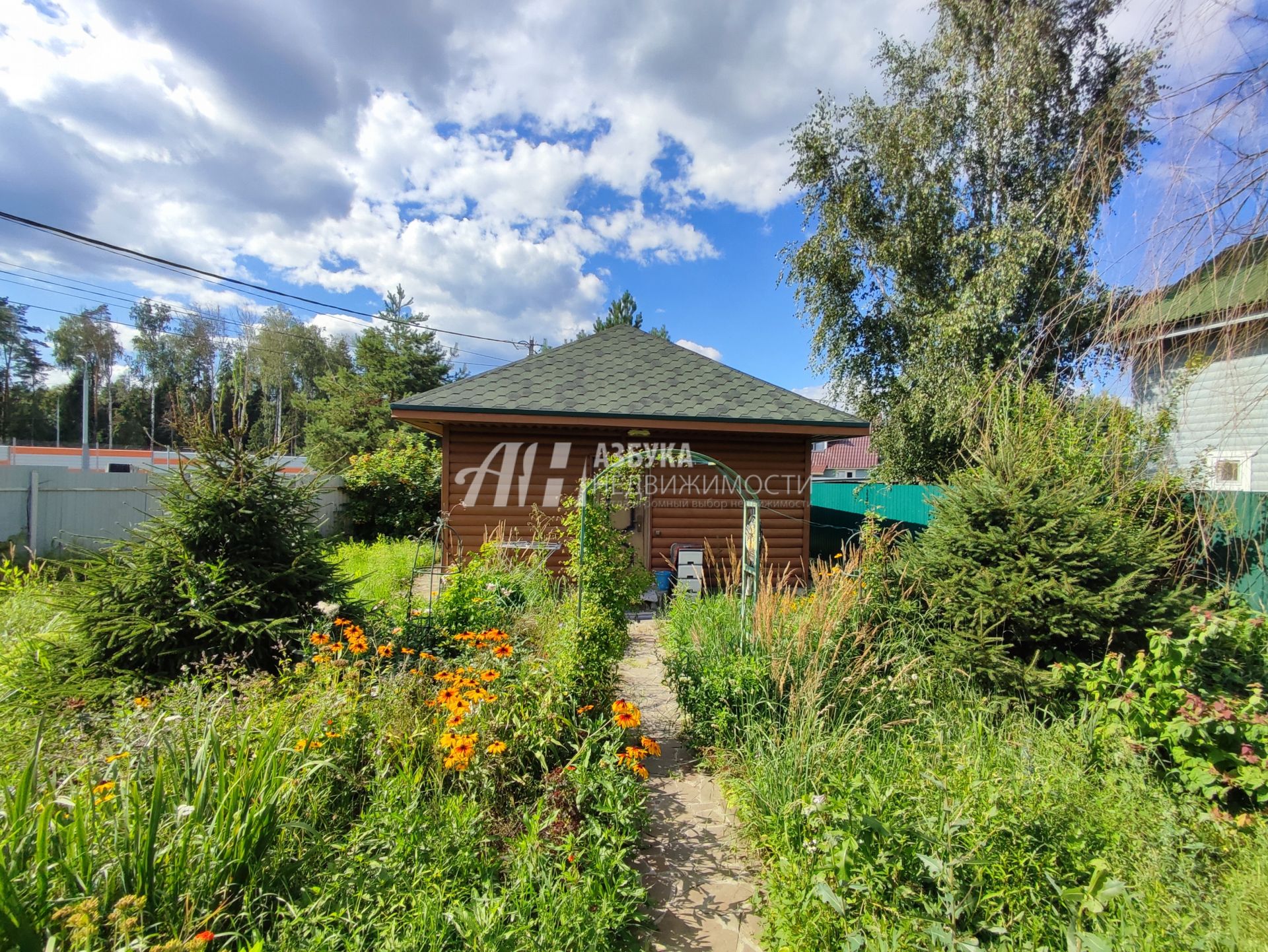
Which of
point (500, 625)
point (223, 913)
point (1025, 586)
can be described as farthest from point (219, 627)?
point (1025, 586)

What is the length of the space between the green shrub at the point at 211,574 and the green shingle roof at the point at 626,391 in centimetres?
292

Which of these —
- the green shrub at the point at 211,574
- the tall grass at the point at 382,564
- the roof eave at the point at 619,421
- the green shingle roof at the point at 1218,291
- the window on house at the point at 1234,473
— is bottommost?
the tall grass at the point at 382,564

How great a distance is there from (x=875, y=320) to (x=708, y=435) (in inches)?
246

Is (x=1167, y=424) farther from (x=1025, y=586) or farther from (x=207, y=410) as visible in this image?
(x=207, y=410)

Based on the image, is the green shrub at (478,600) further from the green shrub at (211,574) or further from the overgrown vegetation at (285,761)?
the green shrub at (211,574)

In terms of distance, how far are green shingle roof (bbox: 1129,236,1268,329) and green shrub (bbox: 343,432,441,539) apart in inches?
452

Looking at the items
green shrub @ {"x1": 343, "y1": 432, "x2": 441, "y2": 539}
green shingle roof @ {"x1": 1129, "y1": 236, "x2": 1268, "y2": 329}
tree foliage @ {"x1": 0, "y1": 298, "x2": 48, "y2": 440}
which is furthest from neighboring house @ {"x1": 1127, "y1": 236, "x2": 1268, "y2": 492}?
tree foliage @ {"x1": 0, "y1": 298, "x2": 48, "y2": 440}

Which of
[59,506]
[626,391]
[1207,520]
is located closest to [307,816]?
[626,391]

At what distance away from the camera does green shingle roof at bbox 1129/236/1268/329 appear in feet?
8.02

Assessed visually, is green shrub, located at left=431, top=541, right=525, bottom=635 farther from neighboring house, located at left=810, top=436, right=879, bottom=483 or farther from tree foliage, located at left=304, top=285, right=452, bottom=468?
neighboring house, located at left=810, top=436, right=879, bottom=483

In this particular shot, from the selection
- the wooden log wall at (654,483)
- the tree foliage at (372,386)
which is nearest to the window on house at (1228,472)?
the wooden log wall at (654,483)

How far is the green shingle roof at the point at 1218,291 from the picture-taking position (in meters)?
2.45

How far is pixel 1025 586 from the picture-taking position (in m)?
3.33

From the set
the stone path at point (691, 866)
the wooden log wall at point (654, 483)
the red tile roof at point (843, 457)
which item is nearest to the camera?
the stone path at point (691, 866)
